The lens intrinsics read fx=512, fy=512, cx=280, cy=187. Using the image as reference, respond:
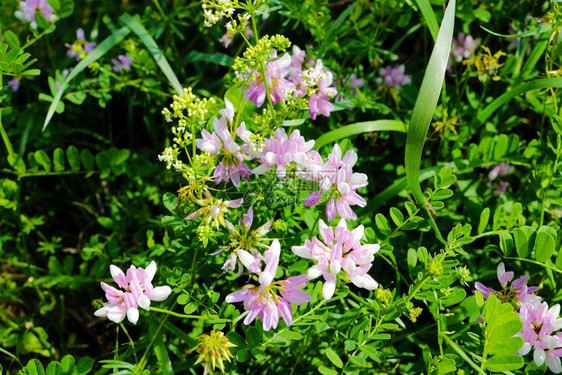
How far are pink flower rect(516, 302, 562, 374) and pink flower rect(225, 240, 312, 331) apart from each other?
62 cm

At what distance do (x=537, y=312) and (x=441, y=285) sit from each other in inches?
12.0

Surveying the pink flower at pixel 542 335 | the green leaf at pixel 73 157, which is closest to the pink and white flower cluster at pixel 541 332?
the pink flower at pixel 542 335

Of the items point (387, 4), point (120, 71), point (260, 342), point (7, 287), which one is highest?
point (387, 4)

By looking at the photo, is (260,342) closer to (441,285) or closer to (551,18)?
(441,285)

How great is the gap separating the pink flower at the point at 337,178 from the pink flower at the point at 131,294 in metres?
0.47

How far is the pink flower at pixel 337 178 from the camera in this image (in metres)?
1.32

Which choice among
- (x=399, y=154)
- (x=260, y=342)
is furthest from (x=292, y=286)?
(x=399, y=154)

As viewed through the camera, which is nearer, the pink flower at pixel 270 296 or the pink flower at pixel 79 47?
the pink flower at pixel 270 296

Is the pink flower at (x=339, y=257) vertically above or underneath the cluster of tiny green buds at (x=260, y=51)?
underneath

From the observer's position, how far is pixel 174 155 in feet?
4.30

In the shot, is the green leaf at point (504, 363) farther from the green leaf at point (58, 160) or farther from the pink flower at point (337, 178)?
the green leaf at point (58, 160)

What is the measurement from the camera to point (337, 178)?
1330 mm

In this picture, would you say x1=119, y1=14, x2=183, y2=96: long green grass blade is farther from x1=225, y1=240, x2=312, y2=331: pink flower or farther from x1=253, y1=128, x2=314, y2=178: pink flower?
x1=225, y1=240, x2=312, y2=331: pink flower

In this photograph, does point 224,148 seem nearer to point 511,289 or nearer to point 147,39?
point 147,39
